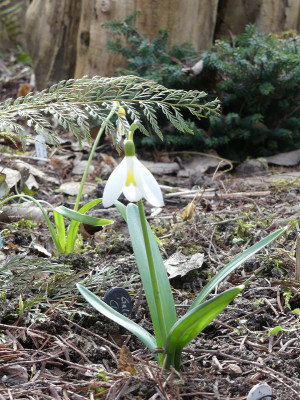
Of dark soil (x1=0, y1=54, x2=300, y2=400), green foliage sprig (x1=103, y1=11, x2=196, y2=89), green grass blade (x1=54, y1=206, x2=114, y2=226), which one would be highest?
green foliage sprig (x1=103, y1=11, x2=196, y2=89)

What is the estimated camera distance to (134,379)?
1.47 meters

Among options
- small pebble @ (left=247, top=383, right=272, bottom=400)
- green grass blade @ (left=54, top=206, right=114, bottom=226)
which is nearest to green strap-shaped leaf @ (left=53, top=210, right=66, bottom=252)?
green grass blade @ (left=54, top=206, right=114, bottom=226)

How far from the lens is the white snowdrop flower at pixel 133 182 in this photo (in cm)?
141

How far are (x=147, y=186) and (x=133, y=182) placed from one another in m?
0.04

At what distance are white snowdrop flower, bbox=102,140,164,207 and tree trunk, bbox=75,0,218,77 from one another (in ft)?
12.9

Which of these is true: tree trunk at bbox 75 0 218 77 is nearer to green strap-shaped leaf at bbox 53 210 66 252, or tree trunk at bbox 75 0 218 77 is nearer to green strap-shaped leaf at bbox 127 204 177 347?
green strap-shaped leaf at bbox 53 210 66 252

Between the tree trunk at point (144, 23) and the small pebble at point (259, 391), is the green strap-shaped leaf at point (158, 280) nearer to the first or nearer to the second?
the small pebble at point (259, 391)

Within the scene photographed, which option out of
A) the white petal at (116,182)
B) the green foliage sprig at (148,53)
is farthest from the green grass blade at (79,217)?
the green foliage sprig at (148,53)

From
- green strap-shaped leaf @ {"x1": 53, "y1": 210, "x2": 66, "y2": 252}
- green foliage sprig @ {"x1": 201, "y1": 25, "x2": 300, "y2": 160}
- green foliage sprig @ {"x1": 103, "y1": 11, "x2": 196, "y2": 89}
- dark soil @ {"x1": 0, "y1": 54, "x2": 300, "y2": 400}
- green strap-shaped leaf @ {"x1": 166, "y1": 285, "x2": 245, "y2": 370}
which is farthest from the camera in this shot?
green foliage sprig @ {"x1": 103, "y1": 11, "x2": 196, "y2": 89}

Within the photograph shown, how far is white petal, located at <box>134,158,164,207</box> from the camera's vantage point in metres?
1.41

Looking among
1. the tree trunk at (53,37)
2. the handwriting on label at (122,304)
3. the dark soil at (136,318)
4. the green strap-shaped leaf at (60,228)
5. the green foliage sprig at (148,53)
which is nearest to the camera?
the dark soil at (136,318)

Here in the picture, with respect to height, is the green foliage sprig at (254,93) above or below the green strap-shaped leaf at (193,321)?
above

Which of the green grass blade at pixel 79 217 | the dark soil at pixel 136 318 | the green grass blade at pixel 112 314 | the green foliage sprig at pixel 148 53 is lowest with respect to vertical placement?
the dark soil at pixel 136 318

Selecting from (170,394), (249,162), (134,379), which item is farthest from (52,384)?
(249,162)
